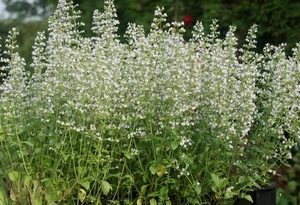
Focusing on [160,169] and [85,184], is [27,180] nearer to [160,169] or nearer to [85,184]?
[85,184]

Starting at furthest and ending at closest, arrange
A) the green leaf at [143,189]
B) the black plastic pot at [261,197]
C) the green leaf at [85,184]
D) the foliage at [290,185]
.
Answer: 1. the foliage at [290,185]
2. the black plastic pot at [261,197]
3. the green leaf at [143,189]
4. the green leaf at [85,184]

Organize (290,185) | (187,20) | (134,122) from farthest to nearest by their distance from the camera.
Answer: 1. (187,20)
2. (290,185)
3. (134,122)

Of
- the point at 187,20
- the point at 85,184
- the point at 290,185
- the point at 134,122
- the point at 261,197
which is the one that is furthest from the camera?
the point at 187,20

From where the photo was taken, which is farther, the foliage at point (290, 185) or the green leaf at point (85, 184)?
the foliage at point (290, 185)

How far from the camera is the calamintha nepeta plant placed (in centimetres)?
217

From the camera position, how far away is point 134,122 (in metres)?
2.23

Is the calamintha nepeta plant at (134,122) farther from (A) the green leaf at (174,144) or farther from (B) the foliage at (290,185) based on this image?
(B) the foliage at (290,185)

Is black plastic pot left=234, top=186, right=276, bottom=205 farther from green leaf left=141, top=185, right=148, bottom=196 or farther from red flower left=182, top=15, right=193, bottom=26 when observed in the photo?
red flower left=182, top=15, right=193, bottom=26

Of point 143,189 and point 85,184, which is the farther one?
point 143,189

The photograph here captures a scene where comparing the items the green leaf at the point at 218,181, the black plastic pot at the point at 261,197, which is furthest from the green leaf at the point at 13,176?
the black plastic pot at the point at 261,197

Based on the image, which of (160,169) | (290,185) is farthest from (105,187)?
(290,185)

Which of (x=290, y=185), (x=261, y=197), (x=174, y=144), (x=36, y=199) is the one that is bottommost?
(x=290, y=185)

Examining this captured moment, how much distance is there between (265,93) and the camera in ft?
8.05

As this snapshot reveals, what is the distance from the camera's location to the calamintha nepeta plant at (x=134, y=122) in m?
2.17
